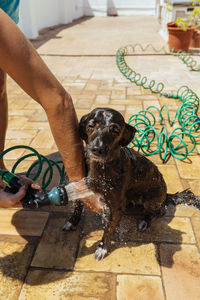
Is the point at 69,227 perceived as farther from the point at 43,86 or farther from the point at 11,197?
the point at 43,86

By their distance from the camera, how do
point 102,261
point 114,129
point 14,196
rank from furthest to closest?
point 102,261 → point 114,129 → point 14,196

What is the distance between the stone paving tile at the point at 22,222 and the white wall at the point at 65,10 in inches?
497

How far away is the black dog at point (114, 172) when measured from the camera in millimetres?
2072

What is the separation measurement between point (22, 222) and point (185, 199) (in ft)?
6.34

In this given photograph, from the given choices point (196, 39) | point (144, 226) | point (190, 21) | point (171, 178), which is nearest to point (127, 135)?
point (144, 226)

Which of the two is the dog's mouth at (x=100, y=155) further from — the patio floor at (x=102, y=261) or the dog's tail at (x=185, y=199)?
the dog's tail at (x=185, y=199)

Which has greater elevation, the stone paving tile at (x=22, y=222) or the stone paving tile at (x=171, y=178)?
the stone paving tile at (x=22, y=222)

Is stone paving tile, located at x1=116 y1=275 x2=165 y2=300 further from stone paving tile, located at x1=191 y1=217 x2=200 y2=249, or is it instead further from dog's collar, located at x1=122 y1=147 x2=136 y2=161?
dog's collar, located at x1=122 y1=147 x2=136 y2=161

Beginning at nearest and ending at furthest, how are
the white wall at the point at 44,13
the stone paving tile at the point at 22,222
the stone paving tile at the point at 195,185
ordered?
the stone paving tile at the point at 22,222 → the stone paving tile at the point at 195,185 → the white wall at the point at 44,13

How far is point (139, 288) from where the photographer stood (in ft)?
7.68

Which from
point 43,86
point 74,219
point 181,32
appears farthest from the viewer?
point 181,32

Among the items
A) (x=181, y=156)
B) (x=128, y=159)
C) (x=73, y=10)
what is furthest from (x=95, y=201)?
(x=73, y=10)

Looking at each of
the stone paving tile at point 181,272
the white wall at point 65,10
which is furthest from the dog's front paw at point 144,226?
the white wall at point 65,10

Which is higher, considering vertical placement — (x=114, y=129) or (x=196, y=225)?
(x=114, y=129)
